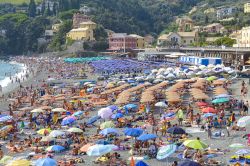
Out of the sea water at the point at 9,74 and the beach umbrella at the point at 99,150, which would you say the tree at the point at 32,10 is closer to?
the sea water at the point at 9,74

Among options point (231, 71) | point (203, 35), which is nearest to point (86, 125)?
point (231, 71)

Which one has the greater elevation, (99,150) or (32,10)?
(32,10)

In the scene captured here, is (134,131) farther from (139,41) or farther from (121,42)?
(139,41)

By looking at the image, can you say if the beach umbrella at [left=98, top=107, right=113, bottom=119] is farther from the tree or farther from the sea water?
the tree

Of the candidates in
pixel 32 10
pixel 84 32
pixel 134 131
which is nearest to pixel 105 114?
pixel 134 131

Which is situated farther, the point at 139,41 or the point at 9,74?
the point at 139,41

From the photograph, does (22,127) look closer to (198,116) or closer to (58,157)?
(58,157)

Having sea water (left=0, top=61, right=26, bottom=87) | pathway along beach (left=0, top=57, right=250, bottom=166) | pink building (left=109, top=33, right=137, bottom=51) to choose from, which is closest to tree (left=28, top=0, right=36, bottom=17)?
pink building (left=109, top=33, right=137, bottom=51)
